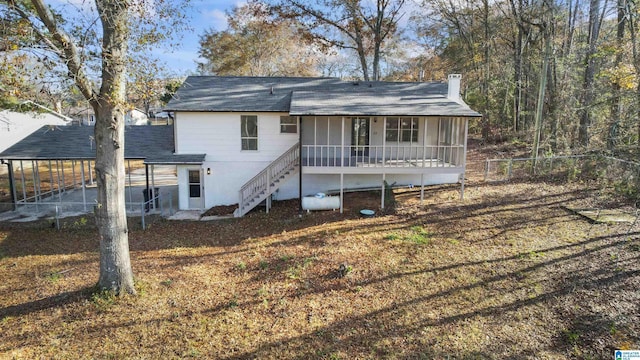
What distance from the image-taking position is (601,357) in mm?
5867

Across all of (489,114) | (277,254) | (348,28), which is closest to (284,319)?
(277,254)

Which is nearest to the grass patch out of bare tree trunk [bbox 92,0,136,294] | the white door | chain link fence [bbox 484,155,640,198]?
chain link fence [bbox 484,155,640,198]

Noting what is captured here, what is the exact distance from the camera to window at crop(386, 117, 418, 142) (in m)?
16.0

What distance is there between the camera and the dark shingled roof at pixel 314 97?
1374 cm

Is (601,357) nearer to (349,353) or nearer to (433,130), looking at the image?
(349,353)

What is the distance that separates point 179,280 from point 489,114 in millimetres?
27293

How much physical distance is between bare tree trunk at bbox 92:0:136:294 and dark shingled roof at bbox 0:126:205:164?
7.22 metres

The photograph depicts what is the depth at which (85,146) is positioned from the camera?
53.7 ft

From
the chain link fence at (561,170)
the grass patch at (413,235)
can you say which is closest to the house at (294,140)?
the grass patch at (413,235)

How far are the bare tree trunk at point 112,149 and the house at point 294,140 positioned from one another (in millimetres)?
6546

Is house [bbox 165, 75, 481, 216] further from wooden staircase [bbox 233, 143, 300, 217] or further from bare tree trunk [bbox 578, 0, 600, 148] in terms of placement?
bare tree trunk [bbox 578, 0, 600, 148]

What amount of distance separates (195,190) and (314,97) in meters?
6.70

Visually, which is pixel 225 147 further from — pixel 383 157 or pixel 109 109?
pixel 109 109

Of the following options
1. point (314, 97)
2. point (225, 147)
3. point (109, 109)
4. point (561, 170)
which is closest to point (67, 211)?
point (225, 147)
